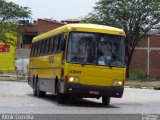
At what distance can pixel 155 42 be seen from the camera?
7719cm

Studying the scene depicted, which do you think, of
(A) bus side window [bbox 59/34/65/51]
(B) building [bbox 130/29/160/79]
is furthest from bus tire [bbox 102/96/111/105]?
(B) building [bbox 130/29/160/79]

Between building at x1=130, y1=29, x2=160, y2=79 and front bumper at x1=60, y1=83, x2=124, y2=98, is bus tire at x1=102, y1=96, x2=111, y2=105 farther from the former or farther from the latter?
building at x1=130, y1=29, x2=160, y2=79

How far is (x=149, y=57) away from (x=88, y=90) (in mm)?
55713

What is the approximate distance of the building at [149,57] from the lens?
3024 inches

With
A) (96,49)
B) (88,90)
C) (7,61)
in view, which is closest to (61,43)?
(96,49)

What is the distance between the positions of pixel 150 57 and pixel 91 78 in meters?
55.7

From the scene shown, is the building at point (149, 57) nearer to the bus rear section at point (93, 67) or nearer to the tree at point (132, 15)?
the tree at point (132, 15)

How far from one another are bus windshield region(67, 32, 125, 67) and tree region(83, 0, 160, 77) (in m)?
41.0

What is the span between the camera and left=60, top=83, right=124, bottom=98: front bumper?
22.0 meters

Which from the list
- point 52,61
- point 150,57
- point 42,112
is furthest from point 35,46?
point 150,57

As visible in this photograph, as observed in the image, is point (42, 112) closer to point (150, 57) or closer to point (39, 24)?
point (150, 57)

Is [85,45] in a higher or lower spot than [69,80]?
higher

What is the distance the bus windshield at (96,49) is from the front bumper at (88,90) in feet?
3.07

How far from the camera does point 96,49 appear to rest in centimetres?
2255
